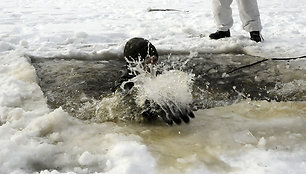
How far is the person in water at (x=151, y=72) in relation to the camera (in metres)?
2.71

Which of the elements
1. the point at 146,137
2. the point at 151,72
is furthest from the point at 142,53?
the point at 146,137

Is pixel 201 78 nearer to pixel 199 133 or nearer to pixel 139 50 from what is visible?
pixel 139 50

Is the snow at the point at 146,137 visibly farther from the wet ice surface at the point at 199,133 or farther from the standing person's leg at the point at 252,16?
the standing person's leg at the point at 252,16

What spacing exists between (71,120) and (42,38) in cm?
332

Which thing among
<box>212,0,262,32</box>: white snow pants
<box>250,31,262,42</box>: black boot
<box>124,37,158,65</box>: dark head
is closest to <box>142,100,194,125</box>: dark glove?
<box>124,37,158,65</box>: dark head

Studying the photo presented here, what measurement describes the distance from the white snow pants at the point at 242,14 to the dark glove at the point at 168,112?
9.74 feet

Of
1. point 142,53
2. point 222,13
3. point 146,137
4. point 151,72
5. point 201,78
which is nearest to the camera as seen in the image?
point 146,137

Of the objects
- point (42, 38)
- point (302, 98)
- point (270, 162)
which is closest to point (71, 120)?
point (270, 162)

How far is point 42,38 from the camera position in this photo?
5641 millimetres

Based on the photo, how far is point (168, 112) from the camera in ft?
8.90

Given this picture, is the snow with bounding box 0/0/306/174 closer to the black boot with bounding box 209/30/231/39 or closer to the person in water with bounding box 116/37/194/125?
the person in water with bounding box 116/37/194/125

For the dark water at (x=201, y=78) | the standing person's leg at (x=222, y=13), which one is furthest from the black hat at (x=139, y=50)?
the standing person's leg at (x=222, y=13)

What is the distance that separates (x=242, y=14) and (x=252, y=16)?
0.53 ft

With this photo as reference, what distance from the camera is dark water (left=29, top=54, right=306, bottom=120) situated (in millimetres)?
3252
